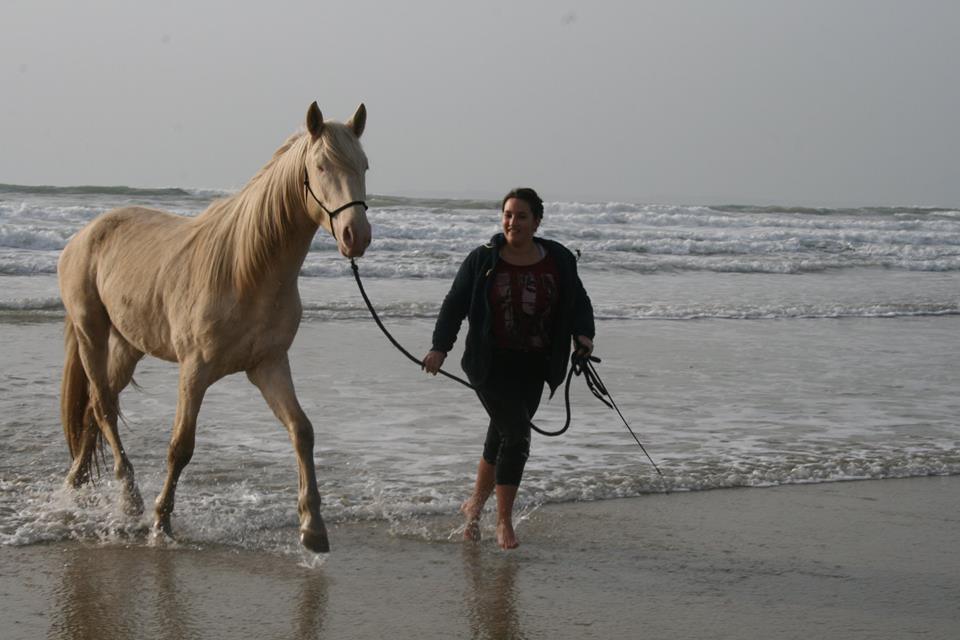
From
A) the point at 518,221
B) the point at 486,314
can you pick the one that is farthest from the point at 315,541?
the point at 518,221

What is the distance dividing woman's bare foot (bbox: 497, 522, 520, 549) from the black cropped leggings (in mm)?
175

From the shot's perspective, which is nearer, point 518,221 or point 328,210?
point 328,210

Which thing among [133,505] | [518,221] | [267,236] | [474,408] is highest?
[518,221]

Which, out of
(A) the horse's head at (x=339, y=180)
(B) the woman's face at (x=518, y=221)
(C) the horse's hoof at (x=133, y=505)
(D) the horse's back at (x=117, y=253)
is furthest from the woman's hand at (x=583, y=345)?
(C) the horse's hoof at (x=133, y=505)

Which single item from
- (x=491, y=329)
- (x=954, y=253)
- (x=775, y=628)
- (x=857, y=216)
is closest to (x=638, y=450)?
(x=491, y=329)

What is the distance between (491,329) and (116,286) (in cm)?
169

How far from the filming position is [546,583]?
4.55m

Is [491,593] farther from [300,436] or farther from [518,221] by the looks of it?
[518,221]

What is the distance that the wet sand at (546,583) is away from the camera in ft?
13.3

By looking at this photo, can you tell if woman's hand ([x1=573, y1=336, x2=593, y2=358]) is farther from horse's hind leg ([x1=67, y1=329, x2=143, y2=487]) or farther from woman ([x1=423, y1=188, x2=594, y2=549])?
horse's hind leg ([x1=67, y1=329, x2=143, y2=487])

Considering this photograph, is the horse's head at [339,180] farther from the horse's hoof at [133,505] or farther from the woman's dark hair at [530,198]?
the horse's hoof at [133,505]

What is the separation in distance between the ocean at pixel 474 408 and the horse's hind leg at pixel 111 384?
0.12 m

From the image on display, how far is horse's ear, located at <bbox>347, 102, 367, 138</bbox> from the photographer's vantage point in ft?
15.2

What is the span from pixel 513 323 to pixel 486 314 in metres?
0.12
